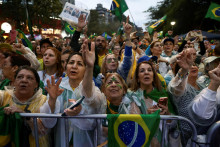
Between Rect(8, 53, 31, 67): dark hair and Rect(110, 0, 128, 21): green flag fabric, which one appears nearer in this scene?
Rect(8, 53, 31, 67): dark hair

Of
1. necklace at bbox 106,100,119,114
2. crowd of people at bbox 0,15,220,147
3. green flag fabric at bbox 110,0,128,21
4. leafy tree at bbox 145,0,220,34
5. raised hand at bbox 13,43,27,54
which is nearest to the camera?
crowd of people at bbox 0,15,220,147

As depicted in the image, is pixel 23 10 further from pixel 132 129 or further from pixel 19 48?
pixel 132 129

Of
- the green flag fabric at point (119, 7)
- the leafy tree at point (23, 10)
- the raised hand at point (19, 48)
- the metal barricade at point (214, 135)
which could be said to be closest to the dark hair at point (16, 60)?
the raised hand at point (19, 48)

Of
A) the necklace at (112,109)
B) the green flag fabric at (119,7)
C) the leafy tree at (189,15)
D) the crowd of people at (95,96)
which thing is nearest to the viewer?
the crowd of people at (95,96)

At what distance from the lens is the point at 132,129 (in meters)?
1.79

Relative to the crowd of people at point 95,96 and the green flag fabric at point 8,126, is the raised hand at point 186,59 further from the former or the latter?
the green flag fabric at point 8,126

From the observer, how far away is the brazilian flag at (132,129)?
178cm

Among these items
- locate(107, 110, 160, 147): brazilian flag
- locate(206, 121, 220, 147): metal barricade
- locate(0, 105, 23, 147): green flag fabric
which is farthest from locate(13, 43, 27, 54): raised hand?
locate(206, 121, 220, 147): metal barricade

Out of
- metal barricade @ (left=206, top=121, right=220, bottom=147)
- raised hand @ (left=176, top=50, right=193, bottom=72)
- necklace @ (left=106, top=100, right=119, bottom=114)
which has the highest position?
raised hand @ (left=176, top=50, right=193, bottom=72)

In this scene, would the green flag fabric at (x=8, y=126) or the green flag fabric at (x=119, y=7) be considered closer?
the green flag fabric at (x=8, y=126)

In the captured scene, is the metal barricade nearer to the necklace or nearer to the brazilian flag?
the brazilian flag

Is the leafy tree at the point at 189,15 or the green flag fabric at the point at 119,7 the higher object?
the leafy tree at the point at 189,15

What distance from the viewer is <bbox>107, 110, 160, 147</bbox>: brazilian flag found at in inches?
70.2

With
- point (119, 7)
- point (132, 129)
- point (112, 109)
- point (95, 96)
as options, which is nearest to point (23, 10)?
point (119, 7)
